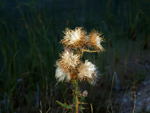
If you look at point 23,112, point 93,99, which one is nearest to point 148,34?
point 93,99

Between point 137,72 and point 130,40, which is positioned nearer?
point 137,72

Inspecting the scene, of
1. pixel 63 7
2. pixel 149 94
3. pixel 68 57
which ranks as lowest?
pixel 149 94

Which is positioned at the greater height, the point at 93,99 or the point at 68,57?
the point at 68,57

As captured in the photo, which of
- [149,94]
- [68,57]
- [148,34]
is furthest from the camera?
[148,34]

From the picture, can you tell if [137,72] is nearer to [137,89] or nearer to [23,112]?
[137,89]

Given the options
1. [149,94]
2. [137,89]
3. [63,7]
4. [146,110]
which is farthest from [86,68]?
[63,7]

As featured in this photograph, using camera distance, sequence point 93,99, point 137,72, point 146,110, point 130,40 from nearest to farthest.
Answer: point 146,110 → point 93,99 → point 137,72 → point 130,40

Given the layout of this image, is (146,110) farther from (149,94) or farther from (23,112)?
(23,112)

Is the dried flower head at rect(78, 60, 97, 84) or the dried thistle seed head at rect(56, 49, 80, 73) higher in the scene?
the dried thistle seed head at rect(56, 49, 80, 73)

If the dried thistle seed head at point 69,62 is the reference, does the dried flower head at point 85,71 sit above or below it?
below
